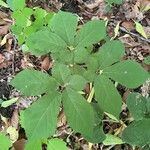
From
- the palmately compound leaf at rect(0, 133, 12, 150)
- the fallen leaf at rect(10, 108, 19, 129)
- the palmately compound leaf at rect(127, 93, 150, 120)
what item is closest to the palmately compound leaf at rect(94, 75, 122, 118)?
the palmately compound leaf at rect(127, 93, 150, 120)

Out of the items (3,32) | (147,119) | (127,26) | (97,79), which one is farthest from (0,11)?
(147,119)

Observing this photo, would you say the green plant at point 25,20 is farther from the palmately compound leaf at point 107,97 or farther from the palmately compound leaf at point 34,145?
the palmately compound leaf at point 107,97

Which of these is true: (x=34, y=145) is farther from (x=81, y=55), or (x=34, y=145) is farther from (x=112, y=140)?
(x=81, y=55)

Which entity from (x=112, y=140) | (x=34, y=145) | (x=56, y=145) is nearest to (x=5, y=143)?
(x=34, y=145)

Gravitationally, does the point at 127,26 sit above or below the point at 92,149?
above

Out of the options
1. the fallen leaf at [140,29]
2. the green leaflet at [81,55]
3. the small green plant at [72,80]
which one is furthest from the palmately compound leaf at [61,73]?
the fallen leaf at [140,29]

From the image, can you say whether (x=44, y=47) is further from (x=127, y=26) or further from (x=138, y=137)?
(x=127, y=26)

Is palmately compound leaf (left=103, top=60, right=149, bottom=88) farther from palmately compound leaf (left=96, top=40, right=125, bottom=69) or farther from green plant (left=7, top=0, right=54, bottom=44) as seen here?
green plant (left=7, top=0, right=54, bottom=44)
